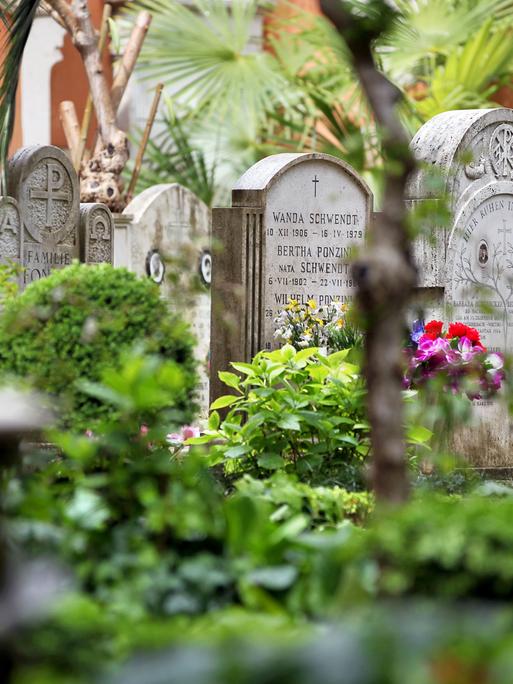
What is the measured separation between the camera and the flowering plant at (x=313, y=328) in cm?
812

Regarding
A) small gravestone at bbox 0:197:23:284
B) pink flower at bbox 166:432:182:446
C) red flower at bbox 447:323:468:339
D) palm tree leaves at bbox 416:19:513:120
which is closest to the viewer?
pink flower at bbox 166:432:182:446

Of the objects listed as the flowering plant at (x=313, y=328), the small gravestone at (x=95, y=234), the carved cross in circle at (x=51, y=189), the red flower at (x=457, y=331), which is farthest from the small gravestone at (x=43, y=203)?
the red flower at (x=457, y=331)

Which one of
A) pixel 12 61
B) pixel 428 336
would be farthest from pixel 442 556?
pixel 12 61

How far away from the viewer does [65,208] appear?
10.1 meters

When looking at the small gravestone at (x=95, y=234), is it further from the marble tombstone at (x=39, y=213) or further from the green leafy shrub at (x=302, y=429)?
the green leafy shrub at (x=302, y=429)

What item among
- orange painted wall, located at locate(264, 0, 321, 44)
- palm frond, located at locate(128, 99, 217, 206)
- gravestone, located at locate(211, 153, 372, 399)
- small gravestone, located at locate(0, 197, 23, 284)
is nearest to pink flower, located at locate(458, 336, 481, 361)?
gravestone, located at locate(211, 153, 372, 399)

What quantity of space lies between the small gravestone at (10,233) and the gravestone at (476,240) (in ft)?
9.00

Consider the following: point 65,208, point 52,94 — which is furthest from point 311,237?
point 52,94

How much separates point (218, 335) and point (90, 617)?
5647 mm

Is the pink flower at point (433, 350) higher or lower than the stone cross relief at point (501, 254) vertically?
lower

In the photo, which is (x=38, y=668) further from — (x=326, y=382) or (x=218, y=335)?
(x=218, y=335)

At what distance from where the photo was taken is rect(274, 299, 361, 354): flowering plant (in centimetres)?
812

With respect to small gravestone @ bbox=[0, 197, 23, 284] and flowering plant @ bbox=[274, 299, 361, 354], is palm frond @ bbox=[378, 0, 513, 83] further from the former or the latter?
flowering plant @ bbox=[274, 299, 361, 354]

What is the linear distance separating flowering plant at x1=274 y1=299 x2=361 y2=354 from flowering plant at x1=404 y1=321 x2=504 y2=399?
99cm
